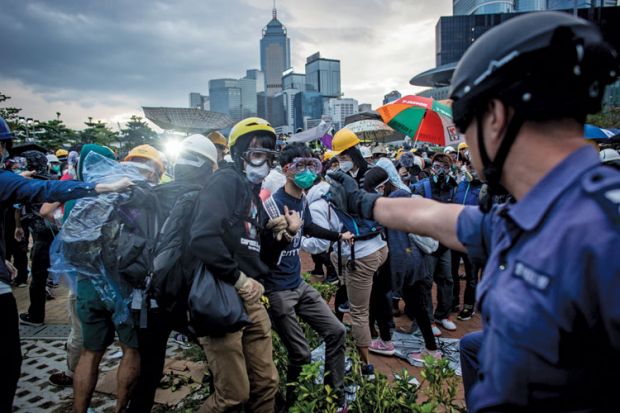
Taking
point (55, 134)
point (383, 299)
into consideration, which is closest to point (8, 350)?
point (383, 299)

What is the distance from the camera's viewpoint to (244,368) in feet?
8.60

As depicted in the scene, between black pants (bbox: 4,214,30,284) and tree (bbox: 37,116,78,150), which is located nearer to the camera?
black pants (bbox: 4,214,30,284)

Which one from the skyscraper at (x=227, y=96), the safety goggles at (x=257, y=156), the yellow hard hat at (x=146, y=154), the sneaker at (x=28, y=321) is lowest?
the sneaker at (x=28, y=321)

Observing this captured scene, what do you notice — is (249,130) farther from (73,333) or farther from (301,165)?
(73,333)

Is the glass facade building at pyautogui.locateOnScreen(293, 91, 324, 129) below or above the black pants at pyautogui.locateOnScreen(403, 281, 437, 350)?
above

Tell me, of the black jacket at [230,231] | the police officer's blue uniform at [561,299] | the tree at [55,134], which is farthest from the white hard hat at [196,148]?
the tree at [55,134]

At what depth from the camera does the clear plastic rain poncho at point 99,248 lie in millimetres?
2994

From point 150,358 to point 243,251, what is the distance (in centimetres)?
122

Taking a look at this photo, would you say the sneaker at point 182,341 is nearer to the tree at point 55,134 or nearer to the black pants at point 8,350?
the black pants at point 8,350

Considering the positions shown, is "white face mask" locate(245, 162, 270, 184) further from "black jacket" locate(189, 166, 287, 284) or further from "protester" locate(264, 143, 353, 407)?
"protester" locate(264, 143, 353, 407)

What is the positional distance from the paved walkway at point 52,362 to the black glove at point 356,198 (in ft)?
8.25

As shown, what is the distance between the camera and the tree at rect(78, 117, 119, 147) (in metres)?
40.9

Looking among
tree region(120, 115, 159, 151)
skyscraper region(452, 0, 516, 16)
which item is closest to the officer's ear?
tree region(120, 115, 159, 151)

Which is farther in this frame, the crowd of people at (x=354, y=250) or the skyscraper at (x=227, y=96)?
the skyscraper at (x=227, y=96)
